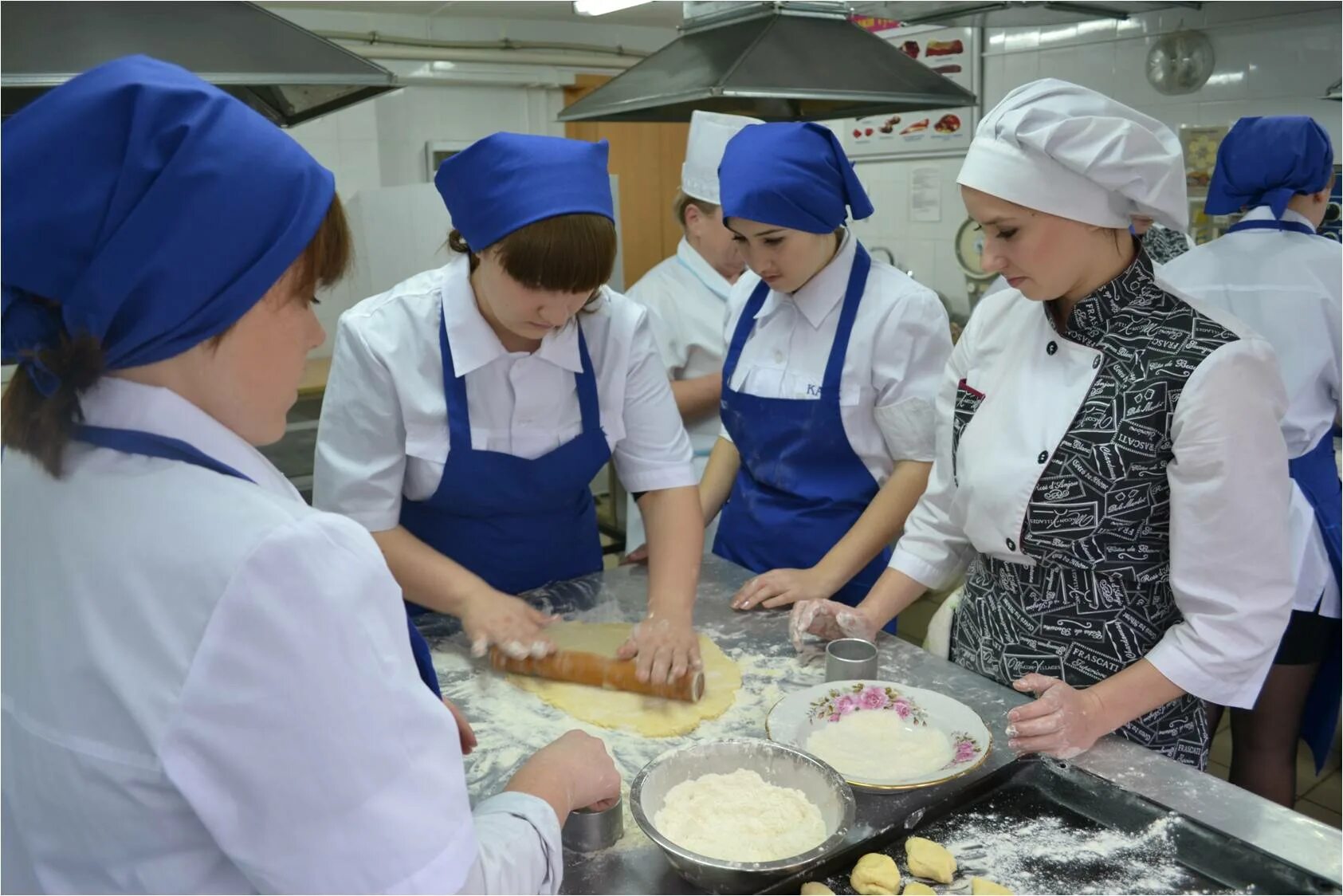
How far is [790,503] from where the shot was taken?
2162mm

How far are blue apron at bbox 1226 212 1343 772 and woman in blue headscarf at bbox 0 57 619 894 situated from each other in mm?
2427

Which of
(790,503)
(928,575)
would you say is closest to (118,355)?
(928,575)

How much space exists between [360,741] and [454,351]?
3.45 ft

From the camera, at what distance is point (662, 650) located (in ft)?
5.05

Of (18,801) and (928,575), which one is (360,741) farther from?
(928,575)

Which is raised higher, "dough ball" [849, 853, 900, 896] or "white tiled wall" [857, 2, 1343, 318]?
"white tiled wall" [857, 2, 1343, 318]

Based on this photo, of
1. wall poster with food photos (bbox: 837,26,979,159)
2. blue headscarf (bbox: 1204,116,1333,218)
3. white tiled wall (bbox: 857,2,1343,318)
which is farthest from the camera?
wall poster with food photos (bbox: 837,26,979,159)

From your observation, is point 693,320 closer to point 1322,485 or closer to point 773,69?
point 773,69

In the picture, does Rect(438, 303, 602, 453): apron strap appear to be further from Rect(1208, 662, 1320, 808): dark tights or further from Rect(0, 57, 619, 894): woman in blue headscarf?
Rect(1208, 662, 1320, 808): dark tights

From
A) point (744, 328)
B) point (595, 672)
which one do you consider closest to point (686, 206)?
point (744, 328)

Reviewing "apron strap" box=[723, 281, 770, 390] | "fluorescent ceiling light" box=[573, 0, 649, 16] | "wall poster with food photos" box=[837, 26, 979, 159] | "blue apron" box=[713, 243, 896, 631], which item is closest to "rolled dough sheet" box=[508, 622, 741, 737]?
"blue apron" box=[713, 243, 896, 631]

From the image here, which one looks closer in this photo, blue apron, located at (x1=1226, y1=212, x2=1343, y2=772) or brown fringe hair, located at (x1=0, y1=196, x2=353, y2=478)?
brown fringe hair, located at (x1=0, y1=196, x2=353, y2=478)

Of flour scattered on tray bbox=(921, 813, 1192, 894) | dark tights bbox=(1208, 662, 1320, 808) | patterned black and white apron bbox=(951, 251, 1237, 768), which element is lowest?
dark tights bbox=(1208, 662, 1320, 808)

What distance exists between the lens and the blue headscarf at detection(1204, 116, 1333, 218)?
261cm
